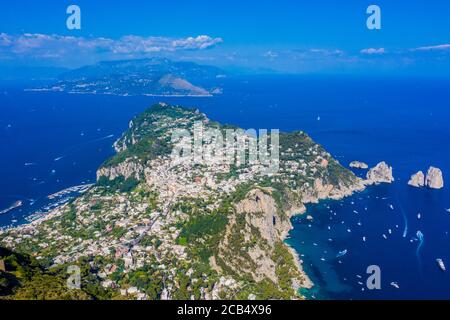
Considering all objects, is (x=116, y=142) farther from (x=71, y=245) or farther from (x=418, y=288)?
(x=418, y=288)

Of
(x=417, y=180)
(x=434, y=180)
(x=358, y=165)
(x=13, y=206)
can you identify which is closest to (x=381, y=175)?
(x=417, y=180)

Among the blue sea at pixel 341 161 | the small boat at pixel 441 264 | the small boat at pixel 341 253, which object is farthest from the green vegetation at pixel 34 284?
the small boat at pixel 441 264

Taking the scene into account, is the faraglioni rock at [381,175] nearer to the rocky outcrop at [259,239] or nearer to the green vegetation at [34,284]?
the rocky outcrop at [259,239]

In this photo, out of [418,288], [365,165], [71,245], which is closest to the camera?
[418,288]

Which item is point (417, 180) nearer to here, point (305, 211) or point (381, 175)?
point (381, 175)
